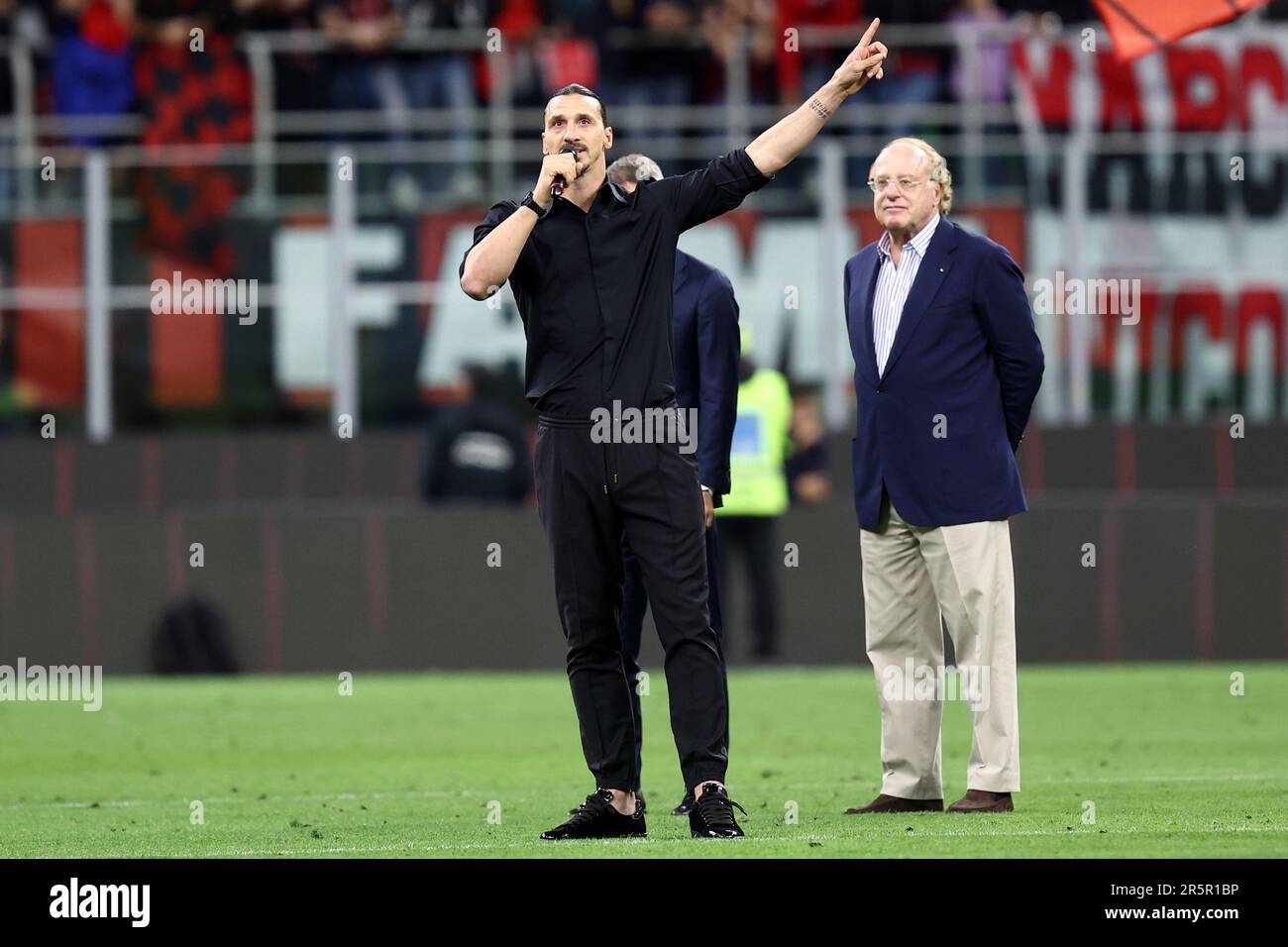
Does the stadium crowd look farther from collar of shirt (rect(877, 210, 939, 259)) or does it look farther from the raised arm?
the raised arm

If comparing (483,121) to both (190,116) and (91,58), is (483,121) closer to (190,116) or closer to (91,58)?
(190,116)

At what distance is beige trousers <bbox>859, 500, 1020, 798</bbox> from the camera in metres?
7.81

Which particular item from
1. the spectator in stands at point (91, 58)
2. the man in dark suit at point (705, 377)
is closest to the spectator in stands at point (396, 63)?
the spectator in stands at point (91, 58)

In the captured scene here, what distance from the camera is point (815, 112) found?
697 centimetres

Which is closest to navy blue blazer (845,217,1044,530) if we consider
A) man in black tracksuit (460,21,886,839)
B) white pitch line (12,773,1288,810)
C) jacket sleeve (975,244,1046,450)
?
jacket sleeve (975,244,1046,450)

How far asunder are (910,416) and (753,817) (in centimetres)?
142

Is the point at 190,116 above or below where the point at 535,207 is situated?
above

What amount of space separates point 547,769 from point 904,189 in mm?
3285

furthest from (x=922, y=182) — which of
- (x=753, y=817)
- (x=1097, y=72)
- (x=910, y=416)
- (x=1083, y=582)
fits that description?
(x=1097, y=72)

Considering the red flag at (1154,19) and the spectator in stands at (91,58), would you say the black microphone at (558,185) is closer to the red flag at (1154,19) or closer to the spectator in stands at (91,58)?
the red flag at (1154,19)

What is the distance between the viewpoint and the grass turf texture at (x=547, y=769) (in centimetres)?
716

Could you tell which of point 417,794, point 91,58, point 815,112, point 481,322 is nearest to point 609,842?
point 417,794

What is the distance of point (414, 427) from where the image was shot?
17891 mm

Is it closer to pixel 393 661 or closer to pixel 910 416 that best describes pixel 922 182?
pixel 910 416
